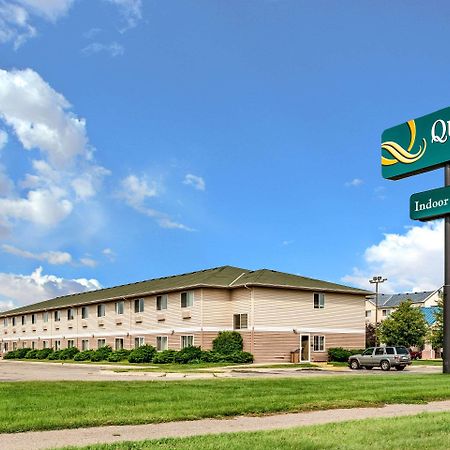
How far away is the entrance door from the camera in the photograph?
1797 inches

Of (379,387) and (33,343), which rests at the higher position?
(379,387)

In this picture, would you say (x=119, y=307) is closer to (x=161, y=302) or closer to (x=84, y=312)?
(x=161, y=302)

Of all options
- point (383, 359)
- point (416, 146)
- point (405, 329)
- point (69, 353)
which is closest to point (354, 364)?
point (383, 359)

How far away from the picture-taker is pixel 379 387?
18.7 metres

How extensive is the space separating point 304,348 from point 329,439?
3725 centimetres

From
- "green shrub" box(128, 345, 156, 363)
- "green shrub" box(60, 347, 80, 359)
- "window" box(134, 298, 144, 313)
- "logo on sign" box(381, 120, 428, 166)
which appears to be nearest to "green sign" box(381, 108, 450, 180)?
"logo on sign" box(381, 120, 428, 166)

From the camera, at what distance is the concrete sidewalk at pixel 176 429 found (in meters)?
9.50

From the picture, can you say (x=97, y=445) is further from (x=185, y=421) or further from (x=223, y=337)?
(x=223, y=337)

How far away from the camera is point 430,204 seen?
30344 millimetres

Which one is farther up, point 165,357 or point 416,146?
point 416,146

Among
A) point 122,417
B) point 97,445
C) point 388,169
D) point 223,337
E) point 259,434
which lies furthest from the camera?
point 223,337

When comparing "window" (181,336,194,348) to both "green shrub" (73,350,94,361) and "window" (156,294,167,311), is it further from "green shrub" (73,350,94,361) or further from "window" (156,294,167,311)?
"green shrub" (73,350,94,361)

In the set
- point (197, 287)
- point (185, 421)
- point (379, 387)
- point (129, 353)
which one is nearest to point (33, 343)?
point (129, 353)

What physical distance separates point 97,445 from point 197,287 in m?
35.9
